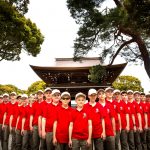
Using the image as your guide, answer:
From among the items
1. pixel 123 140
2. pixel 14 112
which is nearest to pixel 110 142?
pixel 123 140

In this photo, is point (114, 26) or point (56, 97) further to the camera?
point (114, 26)

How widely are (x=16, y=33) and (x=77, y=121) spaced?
15.1m

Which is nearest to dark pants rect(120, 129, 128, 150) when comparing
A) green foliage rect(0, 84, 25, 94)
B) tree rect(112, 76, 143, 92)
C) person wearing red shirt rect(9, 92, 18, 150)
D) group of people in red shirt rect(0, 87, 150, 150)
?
group of people in red shirt rect(0, 87, 150, 150)

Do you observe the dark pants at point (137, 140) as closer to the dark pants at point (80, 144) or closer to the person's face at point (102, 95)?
the person's face at point (102, 95)

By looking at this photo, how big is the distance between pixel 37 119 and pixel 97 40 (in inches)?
272

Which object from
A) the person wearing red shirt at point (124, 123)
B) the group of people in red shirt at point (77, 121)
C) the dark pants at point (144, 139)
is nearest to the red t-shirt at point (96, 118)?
the group of people in red shirt at point (77, 121)

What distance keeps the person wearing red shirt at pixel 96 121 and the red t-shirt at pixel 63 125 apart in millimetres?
387

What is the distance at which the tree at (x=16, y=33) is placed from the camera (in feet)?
63.3

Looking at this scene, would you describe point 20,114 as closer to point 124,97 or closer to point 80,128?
point 124,97

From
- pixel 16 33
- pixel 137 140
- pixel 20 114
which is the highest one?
pixel 16 33

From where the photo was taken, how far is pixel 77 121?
602cm

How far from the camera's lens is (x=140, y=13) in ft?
40.8

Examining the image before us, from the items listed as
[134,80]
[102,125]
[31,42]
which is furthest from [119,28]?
[134,80]

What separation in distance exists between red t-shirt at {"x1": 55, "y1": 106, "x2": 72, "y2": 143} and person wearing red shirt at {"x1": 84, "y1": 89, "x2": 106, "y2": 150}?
387 millimetres
